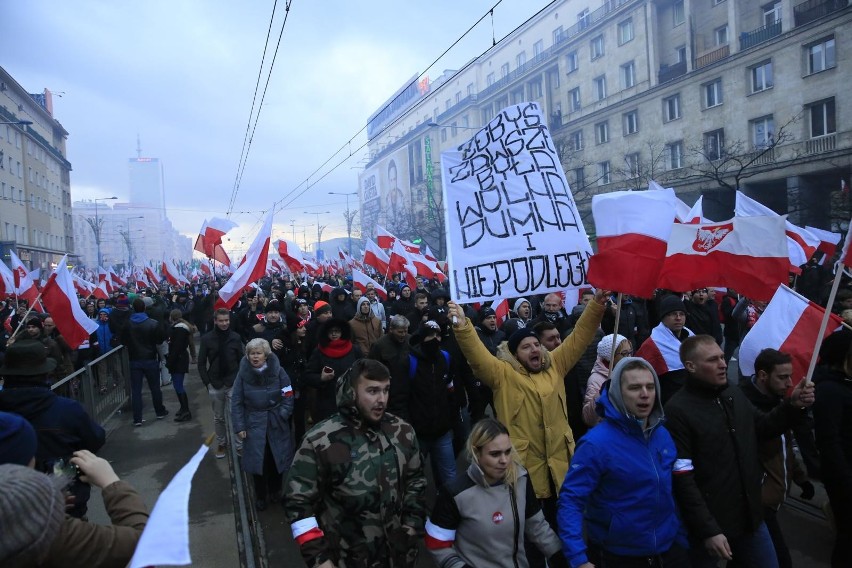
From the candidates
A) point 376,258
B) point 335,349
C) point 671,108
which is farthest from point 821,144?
point 335,349

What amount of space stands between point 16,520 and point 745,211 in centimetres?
968

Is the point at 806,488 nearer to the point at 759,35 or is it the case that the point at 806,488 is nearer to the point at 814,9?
the point at 814,9

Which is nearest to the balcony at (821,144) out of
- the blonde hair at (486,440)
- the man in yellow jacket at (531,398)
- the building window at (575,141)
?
the building window at (575,141)

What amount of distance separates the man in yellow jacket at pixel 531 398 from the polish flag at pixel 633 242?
0.17 m

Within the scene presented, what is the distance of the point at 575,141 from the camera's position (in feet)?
132

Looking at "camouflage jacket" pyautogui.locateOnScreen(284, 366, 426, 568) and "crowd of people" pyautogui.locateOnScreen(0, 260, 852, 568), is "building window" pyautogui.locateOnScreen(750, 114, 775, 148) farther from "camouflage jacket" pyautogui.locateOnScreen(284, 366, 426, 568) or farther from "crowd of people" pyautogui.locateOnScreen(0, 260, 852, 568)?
"camouflage jacket" pyautogui.locateOnScreen(284, 366, 426, 568)

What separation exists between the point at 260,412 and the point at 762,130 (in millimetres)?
29193

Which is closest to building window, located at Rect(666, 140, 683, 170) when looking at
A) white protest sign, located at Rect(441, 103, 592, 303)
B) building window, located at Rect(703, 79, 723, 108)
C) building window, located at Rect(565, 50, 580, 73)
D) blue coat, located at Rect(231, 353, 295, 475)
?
building window, located at Rect(703, 79, 723, 108)

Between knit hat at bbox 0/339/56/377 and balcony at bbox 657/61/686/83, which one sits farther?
balcony at bbox 657/61/686/83

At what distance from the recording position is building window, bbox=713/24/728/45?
101 ft

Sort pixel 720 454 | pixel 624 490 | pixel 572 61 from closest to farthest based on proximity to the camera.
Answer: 1. pixel 624 490
2. pixel 720 454
3. pixel 572 61

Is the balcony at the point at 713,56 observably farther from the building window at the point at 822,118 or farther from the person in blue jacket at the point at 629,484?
the person in blue jacket at the point at 629,484

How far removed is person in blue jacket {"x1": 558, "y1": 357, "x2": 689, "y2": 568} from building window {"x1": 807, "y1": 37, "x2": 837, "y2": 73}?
27.8 m

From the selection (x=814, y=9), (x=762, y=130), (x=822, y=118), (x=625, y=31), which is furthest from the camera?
(x=625, y=31)
